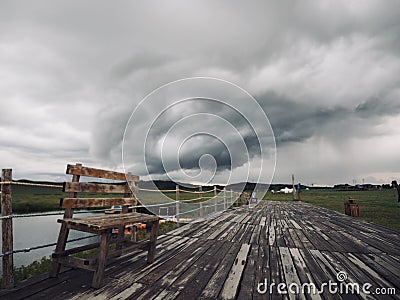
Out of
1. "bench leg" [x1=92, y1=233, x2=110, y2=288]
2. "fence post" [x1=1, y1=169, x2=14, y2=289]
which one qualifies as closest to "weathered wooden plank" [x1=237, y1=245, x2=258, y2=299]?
"bench leg" [x1=92, y1=233, x2=110, y2=288]

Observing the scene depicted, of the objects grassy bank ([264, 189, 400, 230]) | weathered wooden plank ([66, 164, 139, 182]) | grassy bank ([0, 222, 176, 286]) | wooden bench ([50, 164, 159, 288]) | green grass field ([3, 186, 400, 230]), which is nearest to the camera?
wooden bench ([50, 164, 159, 288])

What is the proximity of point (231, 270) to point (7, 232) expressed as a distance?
2257 mm

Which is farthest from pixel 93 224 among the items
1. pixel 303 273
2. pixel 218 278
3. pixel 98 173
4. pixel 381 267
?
pixel 381 267

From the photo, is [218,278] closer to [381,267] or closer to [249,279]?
[249,279]

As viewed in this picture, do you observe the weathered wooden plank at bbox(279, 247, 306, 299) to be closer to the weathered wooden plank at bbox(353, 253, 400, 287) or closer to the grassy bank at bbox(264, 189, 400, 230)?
the weathered wooden plank at bbox(353, 253, 400, 287)

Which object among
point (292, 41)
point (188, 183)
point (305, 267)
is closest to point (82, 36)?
point (188, 183)

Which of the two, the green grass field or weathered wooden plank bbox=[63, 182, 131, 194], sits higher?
weathered wooden plank bbox=[63, 182, 131, 194]

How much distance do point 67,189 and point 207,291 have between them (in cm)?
161

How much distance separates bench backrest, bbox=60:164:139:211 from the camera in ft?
7.54

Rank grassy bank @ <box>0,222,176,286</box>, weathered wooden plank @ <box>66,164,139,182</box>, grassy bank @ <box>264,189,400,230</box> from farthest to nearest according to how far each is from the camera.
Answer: grassy bank @ <box>264,189,400,230</box> < grassy bank @ <box>0,222,176,286</box> < weathered wooden plank @ <box>66,164,139,182</box>

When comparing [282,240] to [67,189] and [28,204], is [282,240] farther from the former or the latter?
[28,204]

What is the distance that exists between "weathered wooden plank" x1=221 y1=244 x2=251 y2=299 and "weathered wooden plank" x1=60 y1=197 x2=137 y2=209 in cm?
147

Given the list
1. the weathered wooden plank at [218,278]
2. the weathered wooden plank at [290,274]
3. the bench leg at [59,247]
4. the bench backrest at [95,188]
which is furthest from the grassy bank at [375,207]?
the bench leg at [59,247]

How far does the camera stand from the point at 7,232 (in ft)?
7.14
